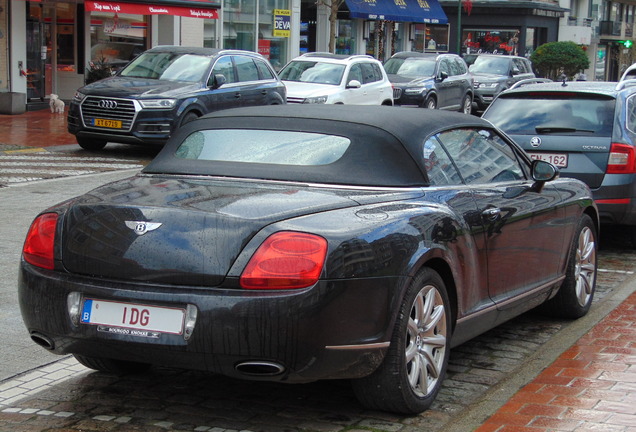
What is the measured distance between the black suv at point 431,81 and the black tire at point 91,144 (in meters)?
10.4

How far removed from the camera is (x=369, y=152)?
5.18m

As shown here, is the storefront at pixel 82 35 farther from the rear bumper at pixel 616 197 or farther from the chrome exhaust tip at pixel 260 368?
the chrome exhaust tip at pixel 260 368

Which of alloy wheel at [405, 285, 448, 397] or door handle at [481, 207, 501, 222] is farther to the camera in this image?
door handle at [481, 207, 501, 222]

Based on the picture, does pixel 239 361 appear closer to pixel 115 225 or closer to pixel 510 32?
pixel 115 225

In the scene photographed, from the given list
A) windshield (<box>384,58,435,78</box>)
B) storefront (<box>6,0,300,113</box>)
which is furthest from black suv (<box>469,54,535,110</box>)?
storefront (<box>6,0,300,113</box>)

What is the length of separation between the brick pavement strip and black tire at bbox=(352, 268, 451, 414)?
0.10 meters

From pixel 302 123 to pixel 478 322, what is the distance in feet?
4.58

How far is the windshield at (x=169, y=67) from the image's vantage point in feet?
56.9

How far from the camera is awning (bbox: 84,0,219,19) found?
23.4 m

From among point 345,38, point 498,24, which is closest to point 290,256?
point 345,38

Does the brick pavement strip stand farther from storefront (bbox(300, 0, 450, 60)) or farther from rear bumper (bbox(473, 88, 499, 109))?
storefront (bbox(300, 0, 450, 60))

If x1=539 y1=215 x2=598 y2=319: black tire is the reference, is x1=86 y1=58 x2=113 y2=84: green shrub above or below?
above

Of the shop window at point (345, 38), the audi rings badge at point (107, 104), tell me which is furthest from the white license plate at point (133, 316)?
the shop window at point (345, 38)

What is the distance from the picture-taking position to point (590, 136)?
927 cm
